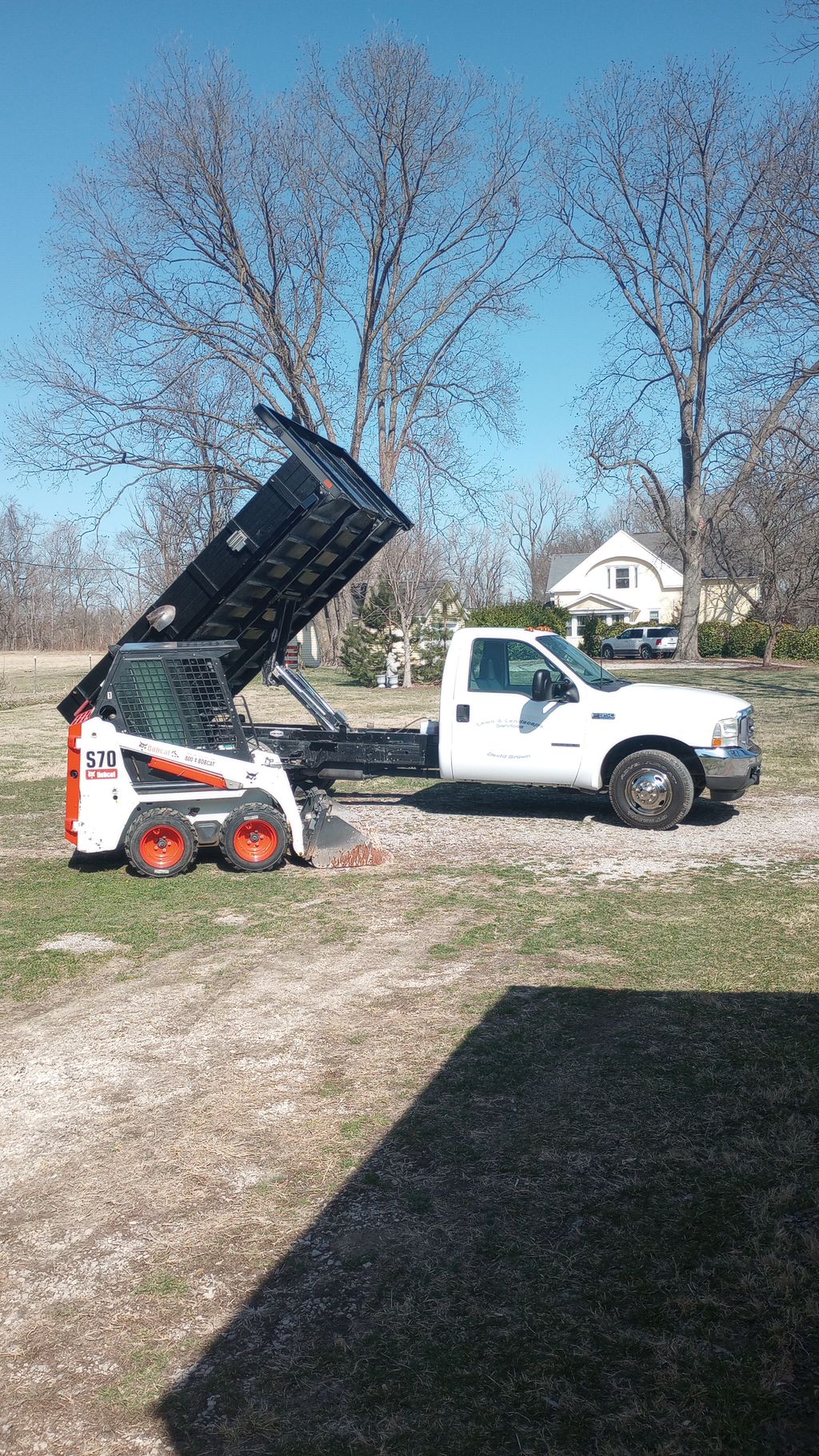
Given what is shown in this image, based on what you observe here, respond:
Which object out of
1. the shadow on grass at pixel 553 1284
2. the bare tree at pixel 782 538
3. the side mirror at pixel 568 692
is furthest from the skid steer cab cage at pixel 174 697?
the bare tree at pixel 782 538

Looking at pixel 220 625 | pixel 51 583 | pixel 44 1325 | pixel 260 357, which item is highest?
pixel 260 357

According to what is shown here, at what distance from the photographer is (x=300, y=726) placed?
10.7 m

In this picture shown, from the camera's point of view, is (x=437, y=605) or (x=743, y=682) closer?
(x=743, y=682)

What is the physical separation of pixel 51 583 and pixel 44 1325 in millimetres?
73591

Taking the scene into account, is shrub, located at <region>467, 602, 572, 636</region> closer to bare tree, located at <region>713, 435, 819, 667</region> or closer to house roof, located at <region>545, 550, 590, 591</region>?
bare tree, located at <region>713, 435, 819, 667</region>

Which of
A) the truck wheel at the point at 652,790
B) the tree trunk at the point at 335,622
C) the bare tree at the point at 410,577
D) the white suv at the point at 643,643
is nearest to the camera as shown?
the truck wheel at the point at 652,790

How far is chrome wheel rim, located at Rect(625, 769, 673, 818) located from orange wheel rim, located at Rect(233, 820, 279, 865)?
353cm

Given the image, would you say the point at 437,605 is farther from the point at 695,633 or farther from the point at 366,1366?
the point at 366,1366

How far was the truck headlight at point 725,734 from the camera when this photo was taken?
1020 centimetres

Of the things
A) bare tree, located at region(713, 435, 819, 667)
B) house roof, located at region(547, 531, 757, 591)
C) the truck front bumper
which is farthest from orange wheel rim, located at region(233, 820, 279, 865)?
house roof, located at region(547, 531, 757, 591)

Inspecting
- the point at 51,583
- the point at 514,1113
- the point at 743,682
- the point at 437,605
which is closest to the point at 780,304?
the point at 743,682

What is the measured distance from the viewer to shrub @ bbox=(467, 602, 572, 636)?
51.5 metres

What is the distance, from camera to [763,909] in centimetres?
770

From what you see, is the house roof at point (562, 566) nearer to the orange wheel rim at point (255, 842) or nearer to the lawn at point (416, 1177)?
the orange wheel rim at point (255, 842)
